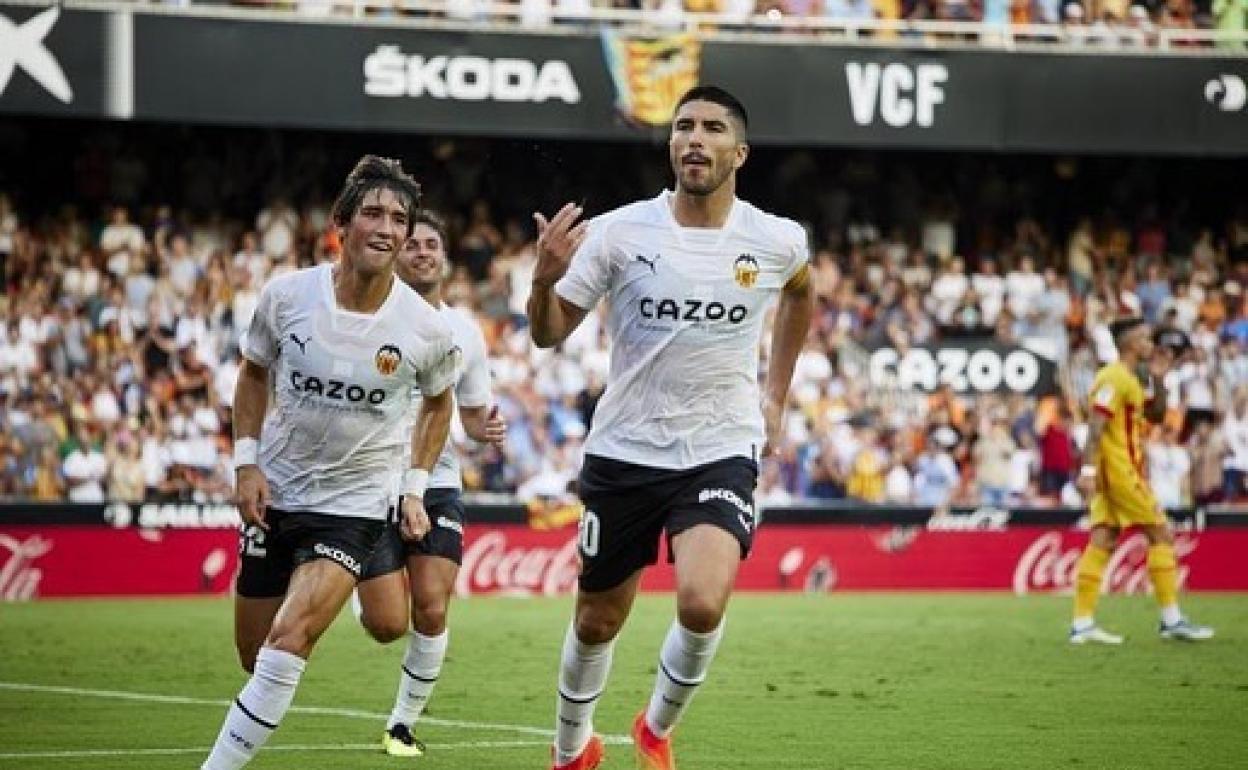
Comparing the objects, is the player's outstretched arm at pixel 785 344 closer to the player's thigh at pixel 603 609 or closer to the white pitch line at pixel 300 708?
the player's thigh at pixel 603 609

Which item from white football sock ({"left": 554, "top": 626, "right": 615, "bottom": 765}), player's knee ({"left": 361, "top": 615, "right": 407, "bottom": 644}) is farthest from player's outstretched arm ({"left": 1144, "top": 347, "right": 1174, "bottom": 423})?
white football sock ({"left": 554, "top": 626, "right": 615, "bottom": 765})

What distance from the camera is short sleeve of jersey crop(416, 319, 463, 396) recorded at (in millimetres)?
10758

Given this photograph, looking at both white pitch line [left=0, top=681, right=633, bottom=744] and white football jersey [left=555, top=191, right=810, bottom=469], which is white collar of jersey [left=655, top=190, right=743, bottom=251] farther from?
white pitch line [left=0, top=681, right=633, bottom=744]

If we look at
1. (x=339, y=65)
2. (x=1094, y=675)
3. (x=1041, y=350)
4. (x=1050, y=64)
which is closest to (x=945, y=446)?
(x=1041, y=350)

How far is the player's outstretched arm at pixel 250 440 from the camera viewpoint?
1048 centimetres

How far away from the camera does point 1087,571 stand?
20.2m

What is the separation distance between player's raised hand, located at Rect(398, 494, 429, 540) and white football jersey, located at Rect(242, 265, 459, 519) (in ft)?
1.03

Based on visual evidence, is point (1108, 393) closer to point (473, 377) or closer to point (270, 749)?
point (473, 377)

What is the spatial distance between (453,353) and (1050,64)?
2335cm

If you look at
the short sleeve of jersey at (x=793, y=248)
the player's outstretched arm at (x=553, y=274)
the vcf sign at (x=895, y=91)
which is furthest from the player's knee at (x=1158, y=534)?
the vcf sign at (x=895, y=91)

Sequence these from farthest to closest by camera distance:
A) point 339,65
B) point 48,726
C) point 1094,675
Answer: point 339,65 → point 1094,675 → point 48,726

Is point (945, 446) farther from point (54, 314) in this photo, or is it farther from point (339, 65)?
point (54, 314)

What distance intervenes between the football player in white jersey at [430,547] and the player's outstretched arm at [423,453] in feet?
3.12

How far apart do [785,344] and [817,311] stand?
20919mm
